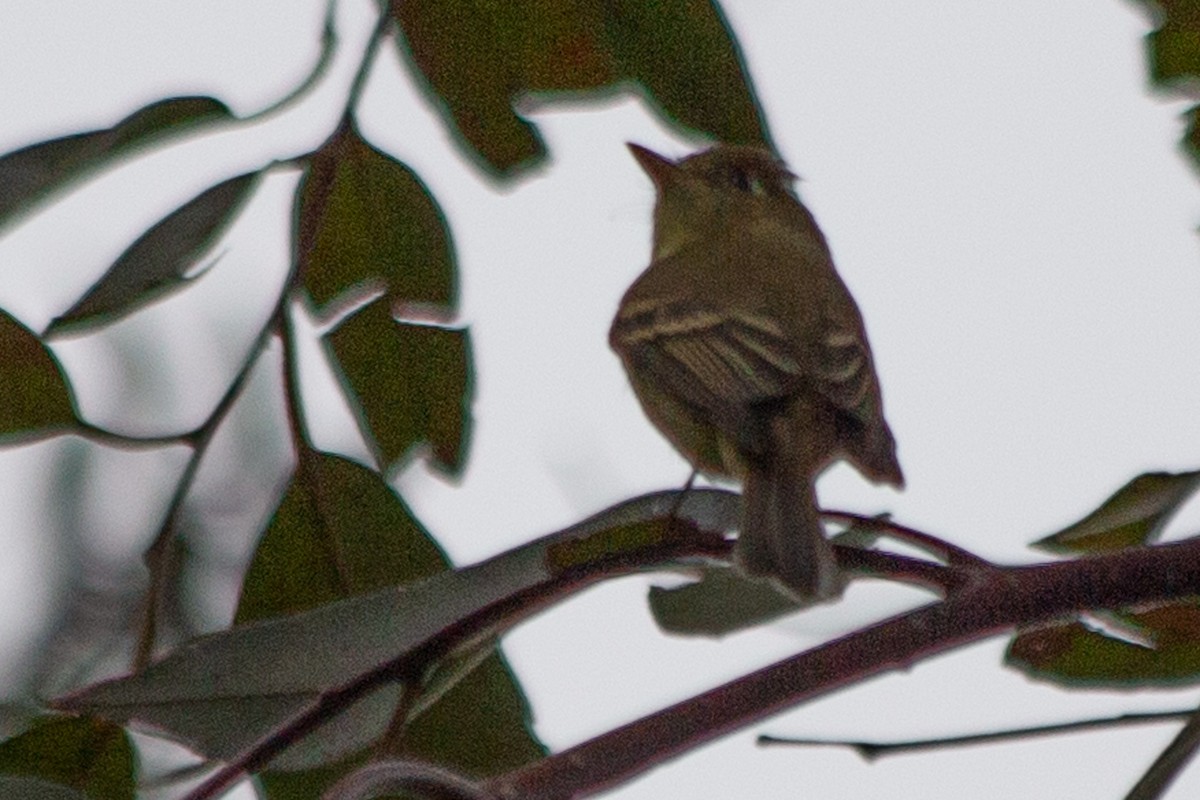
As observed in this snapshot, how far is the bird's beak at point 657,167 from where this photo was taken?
2598mm

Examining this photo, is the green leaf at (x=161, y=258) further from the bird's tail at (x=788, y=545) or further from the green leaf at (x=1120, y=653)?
the green leaf at (x=1120, y=653)

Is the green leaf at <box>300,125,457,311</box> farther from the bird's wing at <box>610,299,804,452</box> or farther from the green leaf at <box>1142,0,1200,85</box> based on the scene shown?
the green leaf at <box>1142,0,1200,85</box>

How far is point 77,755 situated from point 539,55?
77cm

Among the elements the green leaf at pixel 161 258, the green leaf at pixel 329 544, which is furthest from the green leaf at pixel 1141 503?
the green leaf at pixel 161 258

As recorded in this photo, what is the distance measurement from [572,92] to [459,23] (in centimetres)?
12

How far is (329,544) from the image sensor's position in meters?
1.62

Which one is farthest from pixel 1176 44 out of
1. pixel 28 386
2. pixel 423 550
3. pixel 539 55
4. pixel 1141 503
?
pixel 28 386

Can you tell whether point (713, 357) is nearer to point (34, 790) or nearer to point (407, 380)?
point (407, 380)

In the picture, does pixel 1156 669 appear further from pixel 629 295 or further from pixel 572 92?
pixel 629 295

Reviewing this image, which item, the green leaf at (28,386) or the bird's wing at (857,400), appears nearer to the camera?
the green leaf at (28,386)

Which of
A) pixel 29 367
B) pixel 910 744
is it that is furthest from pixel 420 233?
pixel 910 744

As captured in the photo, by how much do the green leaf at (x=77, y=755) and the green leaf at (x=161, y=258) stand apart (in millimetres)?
327

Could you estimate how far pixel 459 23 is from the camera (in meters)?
1.74

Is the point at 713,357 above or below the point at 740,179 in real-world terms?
below
